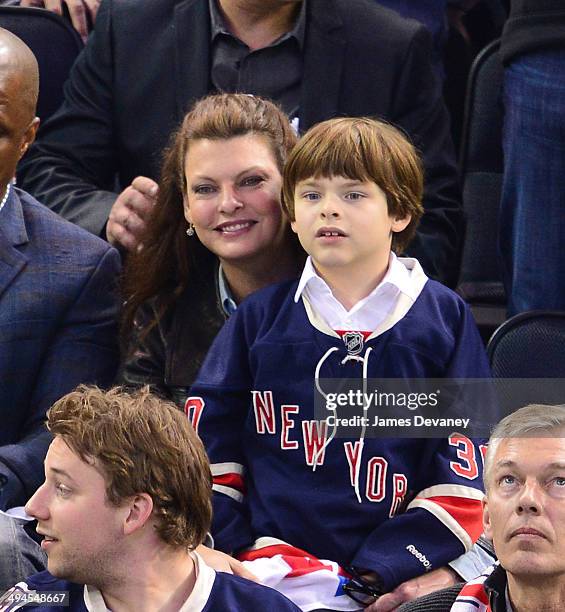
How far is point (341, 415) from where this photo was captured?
3.24 meters

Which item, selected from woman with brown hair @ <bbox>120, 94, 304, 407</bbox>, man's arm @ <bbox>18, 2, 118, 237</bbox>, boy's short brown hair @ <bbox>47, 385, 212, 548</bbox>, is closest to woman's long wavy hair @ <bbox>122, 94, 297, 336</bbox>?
woman with brown hair @ <bbox>120, 94, 304, 407</bbox>

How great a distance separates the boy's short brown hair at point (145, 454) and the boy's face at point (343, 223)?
1.75ft

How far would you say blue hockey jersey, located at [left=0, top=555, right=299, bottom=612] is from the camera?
2.88 m

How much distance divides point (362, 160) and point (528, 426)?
0.69 m

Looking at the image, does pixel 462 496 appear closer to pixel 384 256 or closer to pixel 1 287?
pixel 384 256

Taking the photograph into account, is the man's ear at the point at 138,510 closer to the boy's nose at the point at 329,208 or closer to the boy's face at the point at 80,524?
the boy's face at the point at 80,524

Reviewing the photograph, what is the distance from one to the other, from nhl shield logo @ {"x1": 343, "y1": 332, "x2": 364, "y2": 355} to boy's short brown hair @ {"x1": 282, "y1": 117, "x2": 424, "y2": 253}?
27cm

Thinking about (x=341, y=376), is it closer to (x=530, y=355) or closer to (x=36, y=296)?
(x=530, y=355)

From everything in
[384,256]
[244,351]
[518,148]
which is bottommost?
[244,351]

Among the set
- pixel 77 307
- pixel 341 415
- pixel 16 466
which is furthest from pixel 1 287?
pixel 341 415

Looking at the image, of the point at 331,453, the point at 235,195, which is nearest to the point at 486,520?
the point at 331,453

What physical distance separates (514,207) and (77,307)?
1.07 metres

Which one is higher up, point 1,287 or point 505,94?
point 505,94

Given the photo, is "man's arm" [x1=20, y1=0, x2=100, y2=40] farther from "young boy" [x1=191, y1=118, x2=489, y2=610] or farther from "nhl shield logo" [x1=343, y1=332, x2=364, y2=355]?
"nhl shield logo" [x1=343, y1=332, x2=364, y2=355]
